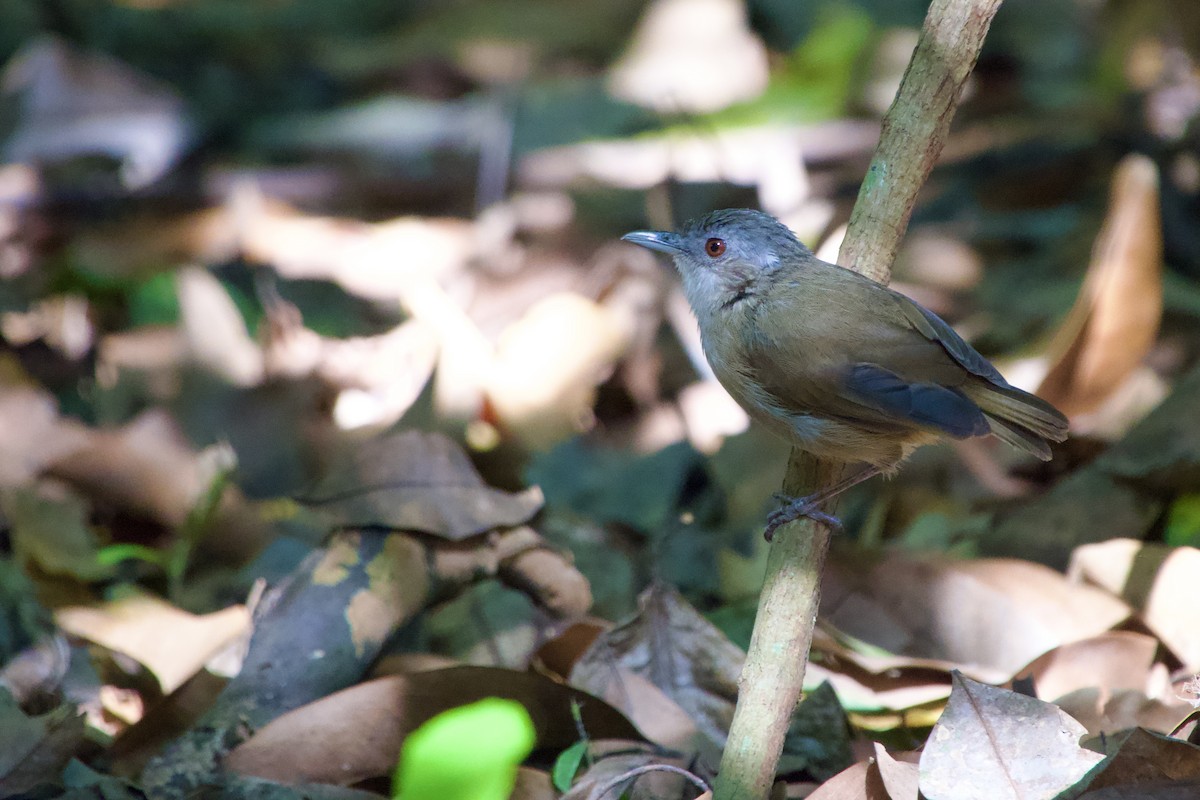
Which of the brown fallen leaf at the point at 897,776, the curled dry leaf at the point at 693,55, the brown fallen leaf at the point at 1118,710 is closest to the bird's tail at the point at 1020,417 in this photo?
the brown fallen leaf at the point at 1118,710

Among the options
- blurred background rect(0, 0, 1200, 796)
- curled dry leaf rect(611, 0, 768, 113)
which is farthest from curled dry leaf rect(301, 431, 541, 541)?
curled dry leaf rect(611, 0, 768, 113)

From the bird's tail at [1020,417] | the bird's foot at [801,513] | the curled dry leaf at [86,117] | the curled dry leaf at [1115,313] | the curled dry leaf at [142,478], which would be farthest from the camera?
the curled dry leaf at [86,117]

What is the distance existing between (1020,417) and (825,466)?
544mm

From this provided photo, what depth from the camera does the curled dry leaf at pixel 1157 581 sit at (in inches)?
123

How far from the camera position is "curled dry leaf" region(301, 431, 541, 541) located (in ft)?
10.7

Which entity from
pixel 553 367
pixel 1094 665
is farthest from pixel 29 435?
pixel 1094 665

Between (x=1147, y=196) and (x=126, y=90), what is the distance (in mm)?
4920

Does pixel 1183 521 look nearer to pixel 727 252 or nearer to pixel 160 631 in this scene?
pixel 727 252

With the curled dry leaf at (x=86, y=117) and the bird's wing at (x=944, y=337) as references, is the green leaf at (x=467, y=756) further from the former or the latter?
the curled dry leaf at (x=86, y=117)

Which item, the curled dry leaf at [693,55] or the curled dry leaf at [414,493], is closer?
the curled dry leaf at [414,493]

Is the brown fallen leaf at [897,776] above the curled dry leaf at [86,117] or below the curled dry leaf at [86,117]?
above

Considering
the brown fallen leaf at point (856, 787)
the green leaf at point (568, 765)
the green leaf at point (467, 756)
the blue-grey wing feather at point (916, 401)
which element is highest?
the blue-grey wing feather at point (916, 401)

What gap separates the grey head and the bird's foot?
0.88 m

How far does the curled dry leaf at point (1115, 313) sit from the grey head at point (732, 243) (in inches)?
48.7
